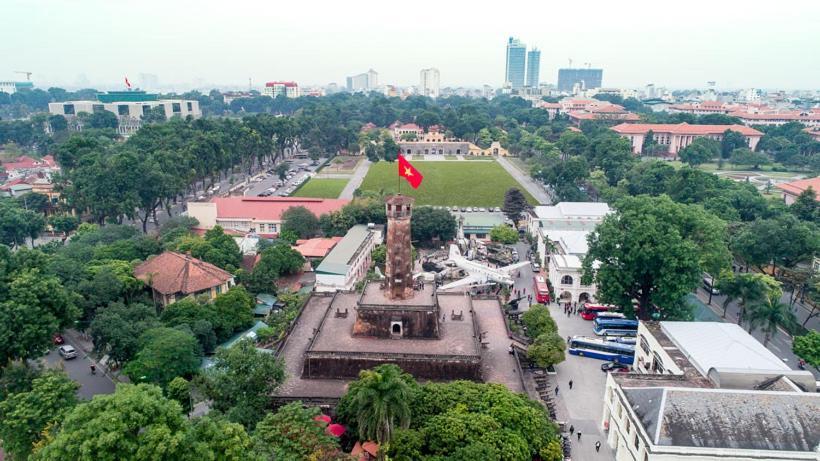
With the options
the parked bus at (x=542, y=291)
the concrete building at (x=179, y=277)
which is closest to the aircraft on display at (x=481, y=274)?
the parked bus at (x=542, y=291)

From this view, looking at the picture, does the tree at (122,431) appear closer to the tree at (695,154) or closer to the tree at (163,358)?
the tree at (163,358)

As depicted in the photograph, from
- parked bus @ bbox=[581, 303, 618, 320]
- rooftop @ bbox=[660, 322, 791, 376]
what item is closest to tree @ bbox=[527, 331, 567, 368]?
rooftop @ bbox=[660, 322, 791, 376]

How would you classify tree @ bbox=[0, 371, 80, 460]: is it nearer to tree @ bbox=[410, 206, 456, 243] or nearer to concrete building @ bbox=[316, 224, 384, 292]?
concrete building @ bbox=[316, 224, 384, 292]

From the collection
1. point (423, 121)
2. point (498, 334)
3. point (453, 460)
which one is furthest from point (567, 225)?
point (423, 121)

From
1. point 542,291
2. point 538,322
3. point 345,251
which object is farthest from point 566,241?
point 345,251

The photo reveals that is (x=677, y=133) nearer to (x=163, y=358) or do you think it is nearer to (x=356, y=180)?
(x=356, y=180)

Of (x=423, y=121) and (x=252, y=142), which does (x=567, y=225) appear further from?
(x=423, y=121)
